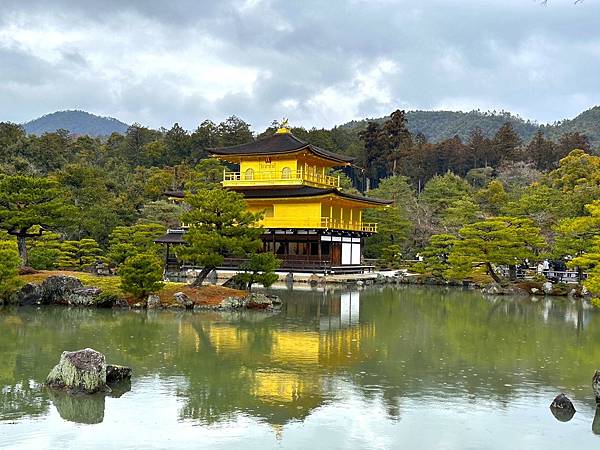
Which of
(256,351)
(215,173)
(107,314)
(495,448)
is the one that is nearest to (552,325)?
(256,351)

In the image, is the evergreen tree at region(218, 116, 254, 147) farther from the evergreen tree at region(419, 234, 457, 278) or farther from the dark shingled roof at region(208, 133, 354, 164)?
the evergreen tree at region(419, 234, 457, 278)

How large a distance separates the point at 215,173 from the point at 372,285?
2115 cm

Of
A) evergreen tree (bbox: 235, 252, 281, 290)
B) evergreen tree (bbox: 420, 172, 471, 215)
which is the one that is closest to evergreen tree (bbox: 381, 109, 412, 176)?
evergreen tree (bbox: 420, 172, 471, 215)

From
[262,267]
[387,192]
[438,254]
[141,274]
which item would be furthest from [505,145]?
[141,274]

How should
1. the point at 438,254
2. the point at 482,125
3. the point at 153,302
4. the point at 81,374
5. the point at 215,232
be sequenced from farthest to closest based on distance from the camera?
1. the point at 482,125
2. the point at 438,254
3. the point at 215,232
4. the point at 153,302
5. the point at 81,374

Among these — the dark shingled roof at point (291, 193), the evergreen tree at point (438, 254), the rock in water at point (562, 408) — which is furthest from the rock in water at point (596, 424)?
the dark shingled roof at point (291, 193)

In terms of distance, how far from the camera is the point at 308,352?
12648mm

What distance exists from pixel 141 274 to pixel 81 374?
32.1 feet

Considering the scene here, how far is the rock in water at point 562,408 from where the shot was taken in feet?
27.9

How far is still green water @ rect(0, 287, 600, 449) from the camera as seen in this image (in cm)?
765

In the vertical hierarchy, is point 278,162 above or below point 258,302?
above

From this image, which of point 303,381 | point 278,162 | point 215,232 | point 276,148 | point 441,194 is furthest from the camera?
point 441,194

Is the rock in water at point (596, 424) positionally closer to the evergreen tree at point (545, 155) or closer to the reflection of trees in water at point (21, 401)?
the reflection of trees in water at point (21, 401)

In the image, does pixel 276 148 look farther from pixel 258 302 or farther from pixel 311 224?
pixel 258 302
